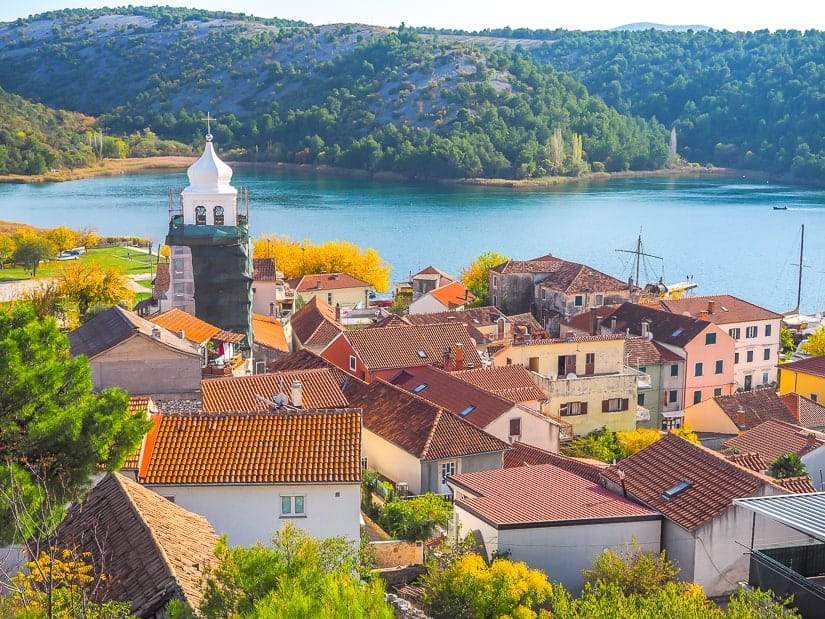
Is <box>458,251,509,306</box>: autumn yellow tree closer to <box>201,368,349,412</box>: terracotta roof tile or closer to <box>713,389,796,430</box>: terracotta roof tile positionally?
<box>713,389,796,430</box>: terracotta roof tile

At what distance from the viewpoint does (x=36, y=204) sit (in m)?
101

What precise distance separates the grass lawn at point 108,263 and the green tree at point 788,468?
38.6 metres

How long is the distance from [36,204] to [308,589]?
326ft

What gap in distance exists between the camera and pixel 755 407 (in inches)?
1142

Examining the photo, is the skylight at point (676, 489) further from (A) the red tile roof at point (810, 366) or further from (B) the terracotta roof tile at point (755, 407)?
(A) the red tile roof at point (810, 366)

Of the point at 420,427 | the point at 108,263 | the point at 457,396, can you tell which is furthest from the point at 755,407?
the point at 108,263

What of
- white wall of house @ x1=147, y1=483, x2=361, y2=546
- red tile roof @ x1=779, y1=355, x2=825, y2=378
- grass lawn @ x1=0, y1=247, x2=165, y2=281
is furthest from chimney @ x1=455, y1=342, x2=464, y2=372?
grass lawn @ x1=0, y1=247, x2=165, y2=281

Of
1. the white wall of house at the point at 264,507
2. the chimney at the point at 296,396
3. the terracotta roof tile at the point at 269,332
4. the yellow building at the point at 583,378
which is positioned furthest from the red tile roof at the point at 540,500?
the terracotta roof tile at the point at 269,332

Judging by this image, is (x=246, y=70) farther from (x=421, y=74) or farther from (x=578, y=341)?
(x=578, y=341)

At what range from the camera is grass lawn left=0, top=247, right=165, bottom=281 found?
180ft

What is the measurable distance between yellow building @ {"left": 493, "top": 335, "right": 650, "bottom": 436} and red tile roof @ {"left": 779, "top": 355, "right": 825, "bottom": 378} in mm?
6747

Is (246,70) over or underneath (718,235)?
over

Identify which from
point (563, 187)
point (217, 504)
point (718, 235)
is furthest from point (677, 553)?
point (563, 187)

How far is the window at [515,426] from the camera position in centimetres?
2198
